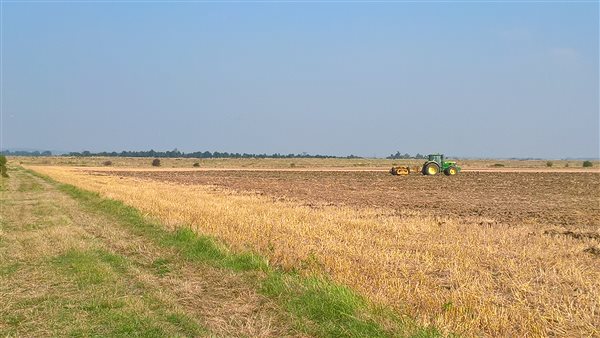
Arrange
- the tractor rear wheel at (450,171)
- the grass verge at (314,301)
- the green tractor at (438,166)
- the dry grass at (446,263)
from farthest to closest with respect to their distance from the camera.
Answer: the green tractor at (438,166)
the tractor rear wheel at (450,171)
the dry grass at (446,263)
the grass verge at (314,301)

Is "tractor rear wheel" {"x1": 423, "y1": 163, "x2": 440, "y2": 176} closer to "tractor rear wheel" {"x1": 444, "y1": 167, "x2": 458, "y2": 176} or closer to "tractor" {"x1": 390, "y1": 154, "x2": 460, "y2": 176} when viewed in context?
"tractor" {"x1": 390, "y1": 154, "x2": 460, "y2": 176}

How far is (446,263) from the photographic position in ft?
33.9

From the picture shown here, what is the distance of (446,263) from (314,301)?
3848 millimetres

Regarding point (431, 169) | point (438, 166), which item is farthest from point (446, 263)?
point (438, 166)

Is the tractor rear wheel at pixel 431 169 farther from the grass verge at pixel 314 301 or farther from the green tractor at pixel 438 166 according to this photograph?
the grass verge at pixel 314 301

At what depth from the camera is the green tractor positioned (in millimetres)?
60062

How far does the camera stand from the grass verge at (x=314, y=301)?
6414 mm

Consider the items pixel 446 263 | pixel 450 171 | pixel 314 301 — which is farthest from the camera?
pixel 450 171

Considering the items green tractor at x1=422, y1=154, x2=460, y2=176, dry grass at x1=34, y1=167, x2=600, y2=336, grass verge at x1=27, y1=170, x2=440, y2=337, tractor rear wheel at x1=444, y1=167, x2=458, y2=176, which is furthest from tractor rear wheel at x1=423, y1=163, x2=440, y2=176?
grass verge at x1=27, y1=170, x2=440, y2=337

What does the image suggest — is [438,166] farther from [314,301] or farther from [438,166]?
[314,301]

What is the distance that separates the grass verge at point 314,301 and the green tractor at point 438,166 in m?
50.5

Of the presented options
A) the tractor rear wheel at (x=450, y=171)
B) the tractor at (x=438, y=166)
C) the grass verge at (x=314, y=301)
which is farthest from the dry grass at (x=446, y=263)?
the tractor rear wheel at (x=450, y=171)

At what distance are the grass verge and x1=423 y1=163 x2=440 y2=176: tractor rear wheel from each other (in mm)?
50342

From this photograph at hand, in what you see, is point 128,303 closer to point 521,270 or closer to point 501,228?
point 521,270
